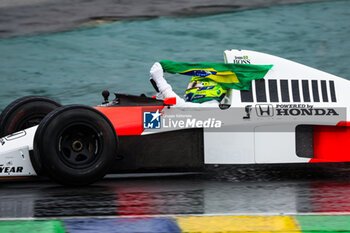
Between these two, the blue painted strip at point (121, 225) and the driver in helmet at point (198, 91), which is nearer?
the blue painted strip at point (121, 225)

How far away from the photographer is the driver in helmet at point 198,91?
24.1ft

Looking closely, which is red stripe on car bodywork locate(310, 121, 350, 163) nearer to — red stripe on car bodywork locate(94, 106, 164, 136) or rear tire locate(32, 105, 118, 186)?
red stripe on car bodywork locate(94, 106, 164, 136)

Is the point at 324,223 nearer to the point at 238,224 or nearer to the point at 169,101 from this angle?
the point at 238,224

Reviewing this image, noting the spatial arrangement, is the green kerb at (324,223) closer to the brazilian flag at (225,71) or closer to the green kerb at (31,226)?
the green kerb at (31,226)

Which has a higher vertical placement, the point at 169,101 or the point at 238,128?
the point at 169,101

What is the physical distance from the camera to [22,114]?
8016 mm

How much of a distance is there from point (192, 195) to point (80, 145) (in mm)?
1260

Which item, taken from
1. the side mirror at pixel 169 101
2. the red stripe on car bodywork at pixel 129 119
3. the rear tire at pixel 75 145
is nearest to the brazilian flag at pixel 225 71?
the side mirror at pixel 169 101

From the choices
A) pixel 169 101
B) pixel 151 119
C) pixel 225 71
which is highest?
pixel 225 71

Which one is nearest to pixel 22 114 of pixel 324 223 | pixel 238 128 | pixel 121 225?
pixel 238 128

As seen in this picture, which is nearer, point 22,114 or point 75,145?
point 75,145

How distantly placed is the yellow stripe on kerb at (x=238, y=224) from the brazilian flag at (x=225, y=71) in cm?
252

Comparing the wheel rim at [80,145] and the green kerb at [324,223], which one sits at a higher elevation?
the wheel rim at [80,145]

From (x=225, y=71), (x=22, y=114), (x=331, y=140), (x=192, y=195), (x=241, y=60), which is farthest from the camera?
(x=22, y=114)
